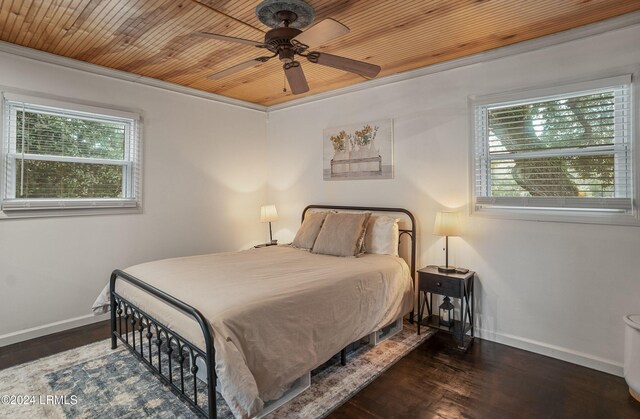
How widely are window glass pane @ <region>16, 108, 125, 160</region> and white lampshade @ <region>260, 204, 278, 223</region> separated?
5.92ft

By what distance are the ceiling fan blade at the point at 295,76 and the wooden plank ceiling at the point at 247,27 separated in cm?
43

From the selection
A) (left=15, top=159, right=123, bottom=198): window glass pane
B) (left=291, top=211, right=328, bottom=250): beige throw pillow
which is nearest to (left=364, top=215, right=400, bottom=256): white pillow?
(left=291, top=211, right=328, bottom=250): beige throw pillow

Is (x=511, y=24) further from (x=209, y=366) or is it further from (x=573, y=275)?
(x=209, y=366)

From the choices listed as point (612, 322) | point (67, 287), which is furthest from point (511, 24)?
point (67, 287)

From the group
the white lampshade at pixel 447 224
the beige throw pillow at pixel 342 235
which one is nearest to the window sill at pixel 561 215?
the white lampshade at pixel 447 224

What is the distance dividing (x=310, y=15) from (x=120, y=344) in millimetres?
3104

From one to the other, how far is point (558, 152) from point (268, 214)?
3334 millimetres

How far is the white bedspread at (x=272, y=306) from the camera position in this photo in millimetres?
1845

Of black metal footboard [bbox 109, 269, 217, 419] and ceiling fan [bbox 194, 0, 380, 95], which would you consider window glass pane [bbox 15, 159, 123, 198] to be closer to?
A: black metal footboard [bbox 109, 269, 217, 419]

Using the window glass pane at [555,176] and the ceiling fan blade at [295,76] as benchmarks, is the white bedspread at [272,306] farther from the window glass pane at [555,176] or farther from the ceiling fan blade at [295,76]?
the ceiling fan blade at [295,76]

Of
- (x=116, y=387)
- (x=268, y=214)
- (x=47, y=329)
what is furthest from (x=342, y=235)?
(x=47, y=329)

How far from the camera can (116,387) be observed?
92.3 inches

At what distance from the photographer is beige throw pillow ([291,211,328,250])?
150 inches

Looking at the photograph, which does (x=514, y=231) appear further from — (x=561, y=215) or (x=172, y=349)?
→ (x=172, y=349)
